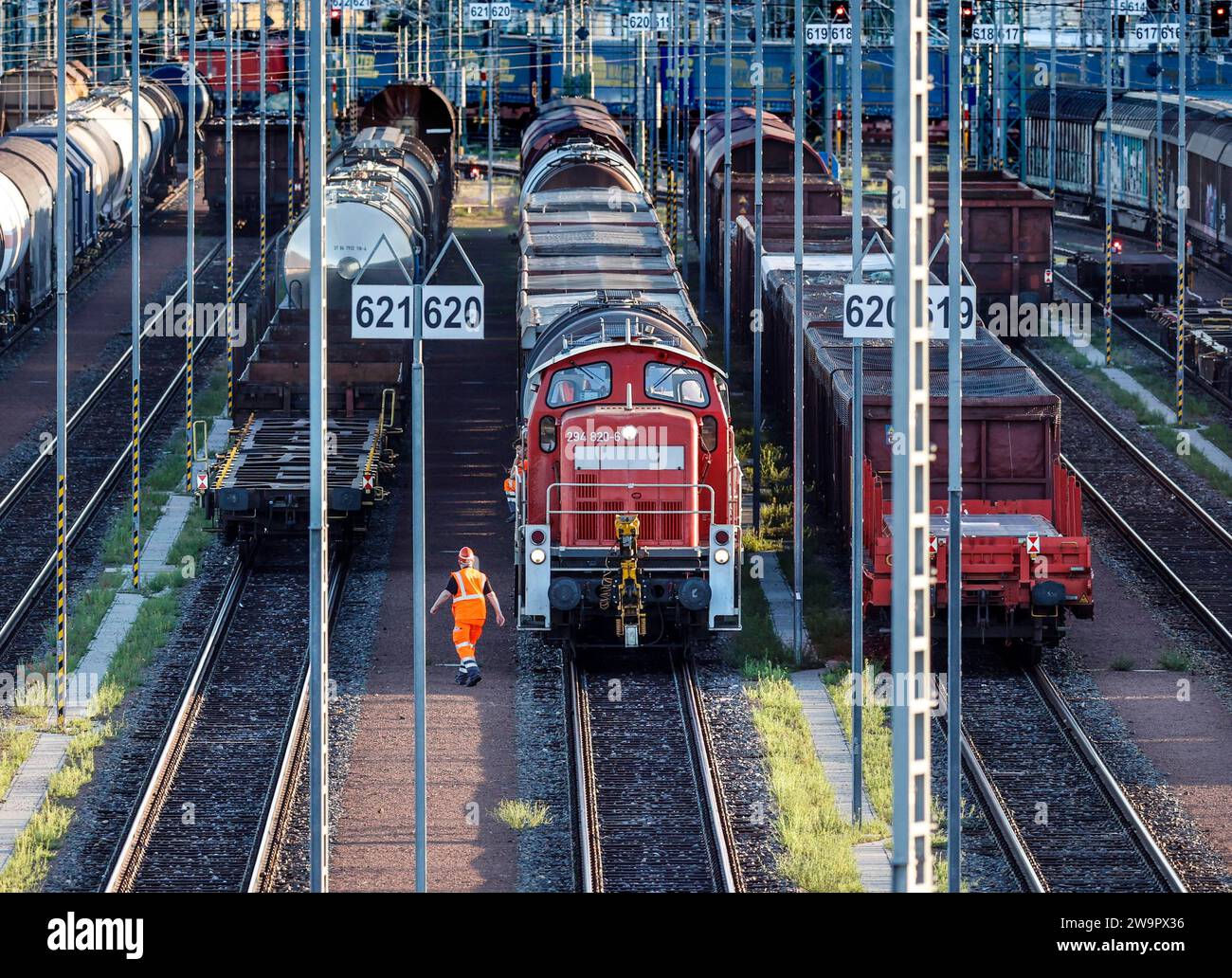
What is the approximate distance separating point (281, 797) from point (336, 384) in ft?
47.2

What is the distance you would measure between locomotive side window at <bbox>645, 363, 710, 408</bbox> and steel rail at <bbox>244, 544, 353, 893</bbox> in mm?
5216

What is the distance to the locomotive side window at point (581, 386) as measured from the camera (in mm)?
25609

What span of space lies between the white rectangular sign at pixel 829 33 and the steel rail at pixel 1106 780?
25.2m

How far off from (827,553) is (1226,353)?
1404cm

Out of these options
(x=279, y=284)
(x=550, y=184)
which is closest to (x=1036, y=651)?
(x=550, y=184)

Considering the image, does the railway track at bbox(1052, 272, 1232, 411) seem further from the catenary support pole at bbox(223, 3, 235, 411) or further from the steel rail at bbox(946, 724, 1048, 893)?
the steel rail at bbox(946, 724, 1048, 893)

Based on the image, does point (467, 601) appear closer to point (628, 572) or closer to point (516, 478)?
point (628, 572)

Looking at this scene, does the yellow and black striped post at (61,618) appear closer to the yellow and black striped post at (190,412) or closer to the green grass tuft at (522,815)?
the green grass tuft at (522,815)

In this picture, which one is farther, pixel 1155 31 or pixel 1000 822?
pixel 1155 31

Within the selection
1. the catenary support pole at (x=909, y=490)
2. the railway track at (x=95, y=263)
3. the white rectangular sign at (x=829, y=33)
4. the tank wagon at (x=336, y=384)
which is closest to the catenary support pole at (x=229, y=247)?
the tank wagon at (x=336, y=384)

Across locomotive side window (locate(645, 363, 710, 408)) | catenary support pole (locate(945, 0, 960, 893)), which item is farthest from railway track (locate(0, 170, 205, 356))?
catenary support pole (locate(945, 0, 960, 893))

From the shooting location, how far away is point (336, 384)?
35.3m

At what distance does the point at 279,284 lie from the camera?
168 ft

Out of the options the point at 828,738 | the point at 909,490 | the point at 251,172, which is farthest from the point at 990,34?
the point at 909,490
